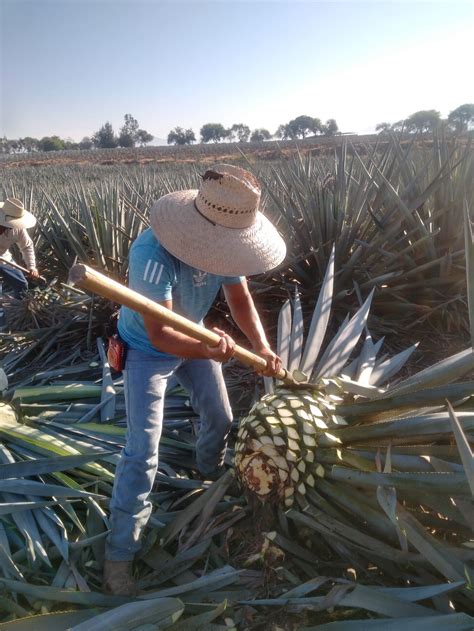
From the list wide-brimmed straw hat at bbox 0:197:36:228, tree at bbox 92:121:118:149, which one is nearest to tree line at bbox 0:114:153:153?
tree at bbox 92:121:118:149

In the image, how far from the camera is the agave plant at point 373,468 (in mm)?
1638

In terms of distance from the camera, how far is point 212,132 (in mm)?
111500

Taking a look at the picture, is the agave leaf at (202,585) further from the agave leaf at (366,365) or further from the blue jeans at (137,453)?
the agave leaf at (366,365)

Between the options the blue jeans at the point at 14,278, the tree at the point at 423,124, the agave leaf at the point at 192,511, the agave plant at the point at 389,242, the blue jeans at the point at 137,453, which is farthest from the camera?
the blue jeans at the point at 14,278

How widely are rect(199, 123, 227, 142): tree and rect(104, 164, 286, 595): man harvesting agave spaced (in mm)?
113232

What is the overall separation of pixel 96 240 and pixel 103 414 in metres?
1.98

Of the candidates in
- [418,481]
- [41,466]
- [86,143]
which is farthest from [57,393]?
[86,143]

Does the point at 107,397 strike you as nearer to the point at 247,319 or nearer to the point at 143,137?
the point at 247,319

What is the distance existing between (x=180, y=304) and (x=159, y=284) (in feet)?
0.99

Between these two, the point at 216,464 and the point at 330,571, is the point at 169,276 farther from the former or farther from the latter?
the point at 330,571

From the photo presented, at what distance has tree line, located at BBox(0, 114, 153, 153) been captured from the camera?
3602 inches

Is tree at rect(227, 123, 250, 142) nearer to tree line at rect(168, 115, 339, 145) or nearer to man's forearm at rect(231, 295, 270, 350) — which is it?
tree line at rect(168, 115, 339, 145)

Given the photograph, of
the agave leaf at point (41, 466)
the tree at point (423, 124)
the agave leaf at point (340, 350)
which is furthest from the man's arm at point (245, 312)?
the tree at point (423, 124)

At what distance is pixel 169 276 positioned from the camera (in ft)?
6.69
